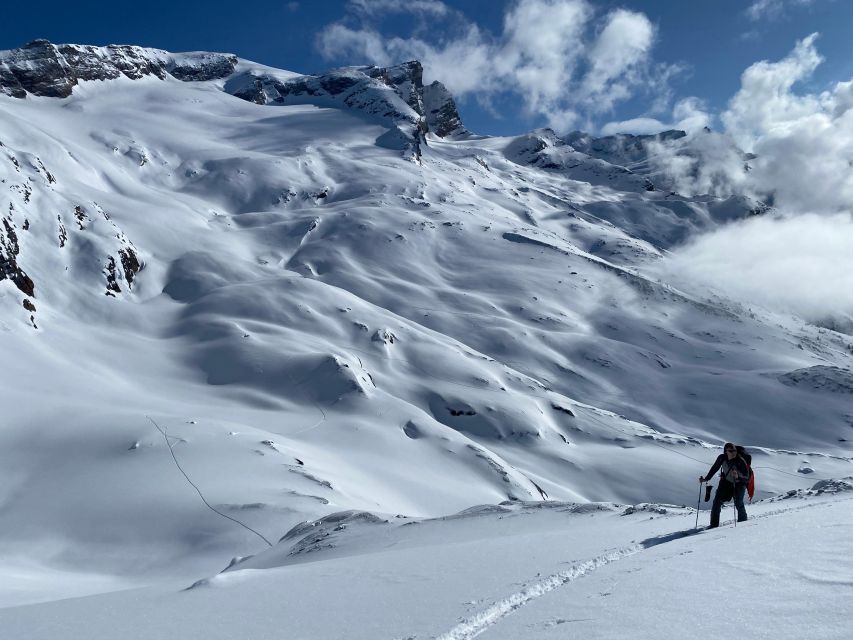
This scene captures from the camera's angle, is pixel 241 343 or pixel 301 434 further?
pixel 241 343

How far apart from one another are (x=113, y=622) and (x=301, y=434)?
49.5 metres

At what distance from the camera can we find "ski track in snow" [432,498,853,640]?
26.4 feet

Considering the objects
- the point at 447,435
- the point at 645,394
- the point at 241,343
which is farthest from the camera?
the point at 645,394

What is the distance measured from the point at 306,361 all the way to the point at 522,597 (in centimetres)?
6871

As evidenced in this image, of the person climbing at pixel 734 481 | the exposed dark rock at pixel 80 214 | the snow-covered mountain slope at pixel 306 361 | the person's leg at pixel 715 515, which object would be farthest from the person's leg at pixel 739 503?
the exposed dark rock at pixel 80 214

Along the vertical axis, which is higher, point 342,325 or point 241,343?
point 342,325

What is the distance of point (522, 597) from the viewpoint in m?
9.32

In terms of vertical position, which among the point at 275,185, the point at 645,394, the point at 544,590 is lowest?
the point at 544,590

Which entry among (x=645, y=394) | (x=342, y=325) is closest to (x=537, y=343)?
(x=645, y=394)

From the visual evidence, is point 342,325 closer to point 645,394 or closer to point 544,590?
point 645,394

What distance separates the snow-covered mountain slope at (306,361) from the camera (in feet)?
133

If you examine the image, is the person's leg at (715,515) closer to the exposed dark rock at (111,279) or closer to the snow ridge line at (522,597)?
the snow ridge line at (522,597)

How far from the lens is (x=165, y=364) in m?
73.2

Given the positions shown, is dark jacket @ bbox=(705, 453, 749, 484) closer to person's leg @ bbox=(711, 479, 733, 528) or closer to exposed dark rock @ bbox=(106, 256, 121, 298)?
person's leg @ bbox=(711, 479, 733, 528)
